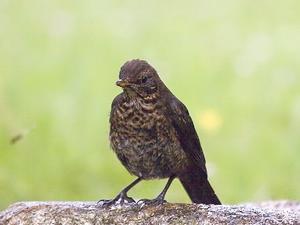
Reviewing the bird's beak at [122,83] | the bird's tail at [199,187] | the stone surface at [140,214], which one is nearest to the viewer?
the stone surface at [140,214]

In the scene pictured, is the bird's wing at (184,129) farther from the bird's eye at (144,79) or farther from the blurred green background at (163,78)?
the blurred green background at (163,78)

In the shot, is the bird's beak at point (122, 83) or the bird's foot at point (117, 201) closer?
the bird's beak at point (122, 83)

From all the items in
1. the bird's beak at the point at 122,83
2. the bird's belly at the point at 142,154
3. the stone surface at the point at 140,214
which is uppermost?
the bird's beak at the point at 122,83

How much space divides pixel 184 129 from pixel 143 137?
11.2 inches

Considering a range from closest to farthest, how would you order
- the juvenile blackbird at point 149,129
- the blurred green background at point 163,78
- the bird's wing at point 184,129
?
1. the juvenile blackbird at point 149,129
2. the bird's wing at point 184,129
3. the blurred green background at point 163,78

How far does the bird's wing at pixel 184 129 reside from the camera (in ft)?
20.5

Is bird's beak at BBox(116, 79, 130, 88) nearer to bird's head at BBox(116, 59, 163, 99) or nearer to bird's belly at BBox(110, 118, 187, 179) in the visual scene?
bird's head at BBox(116, 59, 163, 99)

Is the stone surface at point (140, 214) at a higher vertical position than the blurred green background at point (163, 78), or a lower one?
lower

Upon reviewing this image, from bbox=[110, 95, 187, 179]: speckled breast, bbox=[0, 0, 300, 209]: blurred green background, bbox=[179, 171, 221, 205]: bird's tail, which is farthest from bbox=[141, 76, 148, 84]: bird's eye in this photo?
bbox=[0, 0, 300, 209]: blurred green background

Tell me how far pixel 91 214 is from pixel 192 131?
830mm

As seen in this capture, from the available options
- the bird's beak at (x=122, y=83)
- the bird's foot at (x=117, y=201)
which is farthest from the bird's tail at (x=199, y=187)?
the bird's beak at (x=122, y=83)

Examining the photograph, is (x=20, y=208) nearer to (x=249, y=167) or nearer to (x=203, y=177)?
(x=203, y=177)

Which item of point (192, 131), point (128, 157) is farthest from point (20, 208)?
point (192, 131)

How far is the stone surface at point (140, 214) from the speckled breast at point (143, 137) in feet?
0.91
